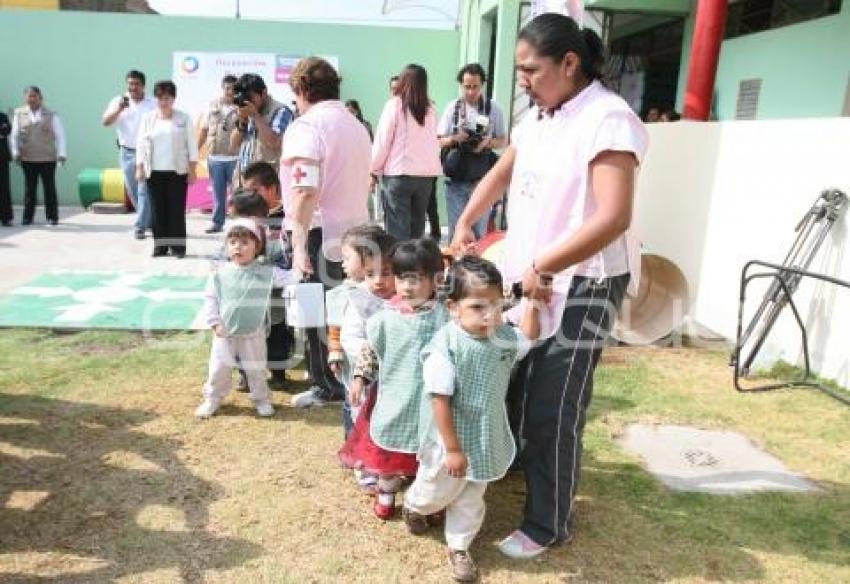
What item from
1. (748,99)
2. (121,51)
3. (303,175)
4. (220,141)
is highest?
(121,51)

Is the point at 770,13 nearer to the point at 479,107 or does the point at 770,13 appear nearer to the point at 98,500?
the point at 479,107

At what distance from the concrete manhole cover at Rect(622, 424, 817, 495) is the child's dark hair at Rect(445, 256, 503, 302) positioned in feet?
4.94

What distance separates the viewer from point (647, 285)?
5605 millimetres

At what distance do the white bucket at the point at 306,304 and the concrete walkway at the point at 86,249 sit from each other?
2490mm

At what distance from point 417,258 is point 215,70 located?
987cm

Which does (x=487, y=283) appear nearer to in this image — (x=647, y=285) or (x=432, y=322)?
(x=432, y=322)

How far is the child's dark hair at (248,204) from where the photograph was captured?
3.77m

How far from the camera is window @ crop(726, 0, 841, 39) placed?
24.4ft

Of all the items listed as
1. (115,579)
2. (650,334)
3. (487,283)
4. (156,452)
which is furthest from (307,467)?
(650,334)

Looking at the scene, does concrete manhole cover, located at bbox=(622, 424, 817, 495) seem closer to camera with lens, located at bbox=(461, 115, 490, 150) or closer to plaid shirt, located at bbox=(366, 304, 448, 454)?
plaid shirt, located at bbox=(366, 304, 448, 454)

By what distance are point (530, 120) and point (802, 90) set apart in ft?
21.0

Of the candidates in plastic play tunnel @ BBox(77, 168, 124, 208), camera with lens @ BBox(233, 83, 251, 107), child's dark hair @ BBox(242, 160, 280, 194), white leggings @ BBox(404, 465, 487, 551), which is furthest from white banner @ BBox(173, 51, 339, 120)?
white leggings @ BBox(404, 465, 487, 551)

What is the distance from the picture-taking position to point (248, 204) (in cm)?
379

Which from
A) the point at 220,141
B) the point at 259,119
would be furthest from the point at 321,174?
the point at 220,141
